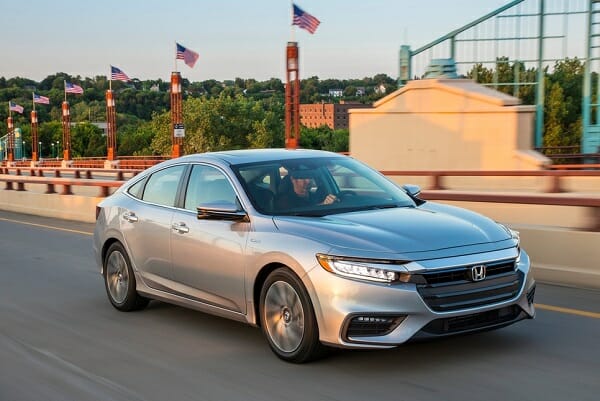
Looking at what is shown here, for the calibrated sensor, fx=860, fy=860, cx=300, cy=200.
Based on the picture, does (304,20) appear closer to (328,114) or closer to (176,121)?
(176,121)

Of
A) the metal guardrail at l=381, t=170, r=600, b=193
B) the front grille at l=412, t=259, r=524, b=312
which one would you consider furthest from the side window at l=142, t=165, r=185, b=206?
the metal guardrail at l=381, t=170, r=600, b=193

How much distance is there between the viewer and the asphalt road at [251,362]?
18.3 feet

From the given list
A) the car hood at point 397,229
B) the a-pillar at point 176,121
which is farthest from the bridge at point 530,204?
the a-pillar at point 176,121

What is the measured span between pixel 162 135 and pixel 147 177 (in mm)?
127083

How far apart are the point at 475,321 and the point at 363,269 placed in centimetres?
87

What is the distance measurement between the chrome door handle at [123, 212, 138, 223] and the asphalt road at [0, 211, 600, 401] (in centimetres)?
95

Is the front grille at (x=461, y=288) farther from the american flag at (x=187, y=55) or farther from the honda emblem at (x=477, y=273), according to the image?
the american flag at (x=187, y=55)

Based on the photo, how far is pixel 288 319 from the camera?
20.4ft

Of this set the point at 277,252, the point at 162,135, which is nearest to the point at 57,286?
the point at 277,252

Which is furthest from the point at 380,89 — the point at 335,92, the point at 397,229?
the point at 397,229

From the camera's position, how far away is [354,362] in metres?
6.20

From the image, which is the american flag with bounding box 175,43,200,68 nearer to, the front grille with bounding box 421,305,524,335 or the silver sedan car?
the silver sedan car

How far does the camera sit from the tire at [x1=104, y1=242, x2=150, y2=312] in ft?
27.8

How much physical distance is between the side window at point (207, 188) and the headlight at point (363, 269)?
145cm
